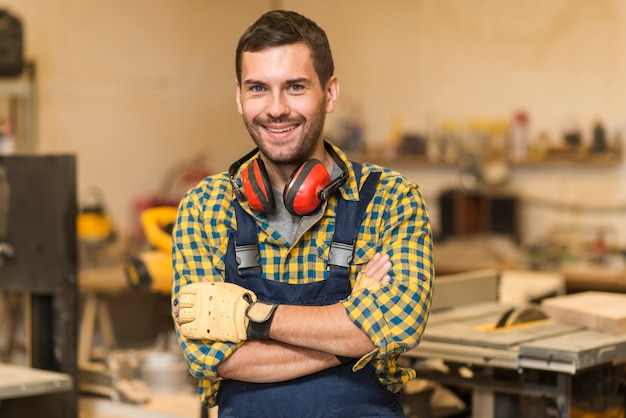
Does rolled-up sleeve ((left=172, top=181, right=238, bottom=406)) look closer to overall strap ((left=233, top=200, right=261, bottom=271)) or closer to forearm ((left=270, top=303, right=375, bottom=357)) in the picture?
overall strap ((left=233, top=200, right=261, bottom=271))

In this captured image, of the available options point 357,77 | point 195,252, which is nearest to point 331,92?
point 195,252

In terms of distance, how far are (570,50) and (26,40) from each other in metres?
3.68

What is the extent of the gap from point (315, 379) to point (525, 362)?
818mm

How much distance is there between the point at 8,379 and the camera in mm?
3148

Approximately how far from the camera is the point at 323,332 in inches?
86.2

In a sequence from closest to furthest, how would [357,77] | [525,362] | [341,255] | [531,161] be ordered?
1. [341,255]
2. [525,362]
3. [531,161]
4. [357,77]

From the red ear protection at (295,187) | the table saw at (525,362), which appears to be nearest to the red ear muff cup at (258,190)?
the red ear protection at (295,187)

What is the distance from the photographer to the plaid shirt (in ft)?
7.22

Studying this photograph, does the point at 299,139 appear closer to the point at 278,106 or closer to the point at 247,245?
the point at 278,106

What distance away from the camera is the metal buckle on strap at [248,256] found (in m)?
2.32

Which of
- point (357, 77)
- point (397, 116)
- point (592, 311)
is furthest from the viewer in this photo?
point (357, 77)

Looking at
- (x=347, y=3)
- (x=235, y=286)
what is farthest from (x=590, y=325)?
(x=347, y=3)

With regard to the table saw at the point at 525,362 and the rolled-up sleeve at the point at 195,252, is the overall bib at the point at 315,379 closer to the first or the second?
the rolled-up sleeve at the point at 195,252

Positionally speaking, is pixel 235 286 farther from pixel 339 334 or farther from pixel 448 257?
pixel 448 257
